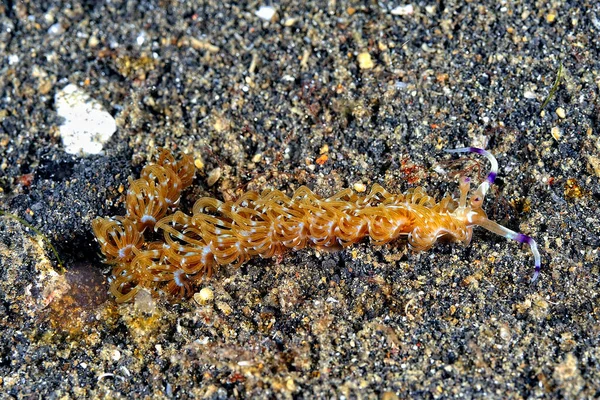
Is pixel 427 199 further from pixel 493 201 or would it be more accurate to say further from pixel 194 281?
pixel 194 281

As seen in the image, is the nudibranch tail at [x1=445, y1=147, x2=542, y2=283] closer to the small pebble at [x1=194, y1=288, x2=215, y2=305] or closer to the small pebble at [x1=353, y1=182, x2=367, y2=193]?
the small pebble at [x1=353, y1=182, x2=367, y2=193]

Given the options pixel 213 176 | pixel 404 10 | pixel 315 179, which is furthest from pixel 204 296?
pixel 404 10

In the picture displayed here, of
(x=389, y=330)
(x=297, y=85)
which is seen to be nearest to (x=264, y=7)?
(x=297, y=85)

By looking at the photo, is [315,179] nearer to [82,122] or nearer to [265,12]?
[265,12]

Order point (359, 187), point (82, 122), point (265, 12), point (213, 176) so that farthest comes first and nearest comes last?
point (265, 12)
point (82, 122)
point (213, 176)
point (359, 187)

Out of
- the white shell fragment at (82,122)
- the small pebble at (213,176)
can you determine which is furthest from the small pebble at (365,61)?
the white shell fragment at (82,122)

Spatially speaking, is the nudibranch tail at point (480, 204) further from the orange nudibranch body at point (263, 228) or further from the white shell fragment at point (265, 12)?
the white shell fragment at point (265, 12)
